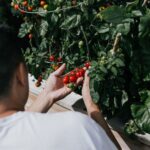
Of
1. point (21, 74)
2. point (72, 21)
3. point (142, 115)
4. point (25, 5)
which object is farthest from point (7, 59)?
point (25, 5)

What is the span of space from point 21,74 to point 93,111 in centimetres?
59

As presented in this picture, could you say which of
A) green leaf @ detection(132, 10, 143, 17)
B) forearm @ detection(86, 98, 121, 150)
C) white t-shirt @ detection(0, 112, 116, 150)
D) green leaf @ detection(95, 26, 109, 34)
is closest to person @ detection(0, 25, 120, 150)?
white t-shirt @ detection(0, 112, 116, 150)

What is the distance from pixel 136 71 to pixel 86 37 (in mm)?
451

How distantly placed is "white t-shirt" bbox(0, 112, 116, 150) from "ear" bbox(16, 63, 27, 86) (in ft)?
0.50

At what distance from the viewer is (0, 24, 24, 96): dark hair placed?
5.03ft

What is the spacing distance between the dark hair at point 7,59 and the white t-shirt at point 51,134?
116mm

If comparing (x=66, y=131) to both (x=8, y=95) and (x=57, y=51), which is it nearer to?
(x=8, y=95)

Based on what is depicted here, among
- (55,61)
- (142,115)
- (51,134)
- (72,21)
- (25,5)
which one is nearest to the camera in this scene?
(51,134)

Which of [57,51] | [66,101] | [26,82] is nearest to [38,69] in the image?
[57,51]

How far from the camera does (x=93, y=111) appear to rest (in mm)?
2121

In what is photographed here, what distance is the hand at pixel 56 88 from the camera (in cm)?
227

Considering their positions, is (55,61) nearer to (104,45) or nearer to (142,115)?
(104,45)

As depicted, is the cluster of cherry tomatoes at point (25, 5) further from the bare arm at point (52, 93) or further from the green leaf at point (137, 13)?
the green leaf at point (137, 13)

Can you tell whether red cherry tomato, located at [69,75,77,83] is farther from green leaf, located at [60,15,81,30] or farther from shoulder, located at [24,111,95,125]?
shoulder, located at [24,111,95,125]
